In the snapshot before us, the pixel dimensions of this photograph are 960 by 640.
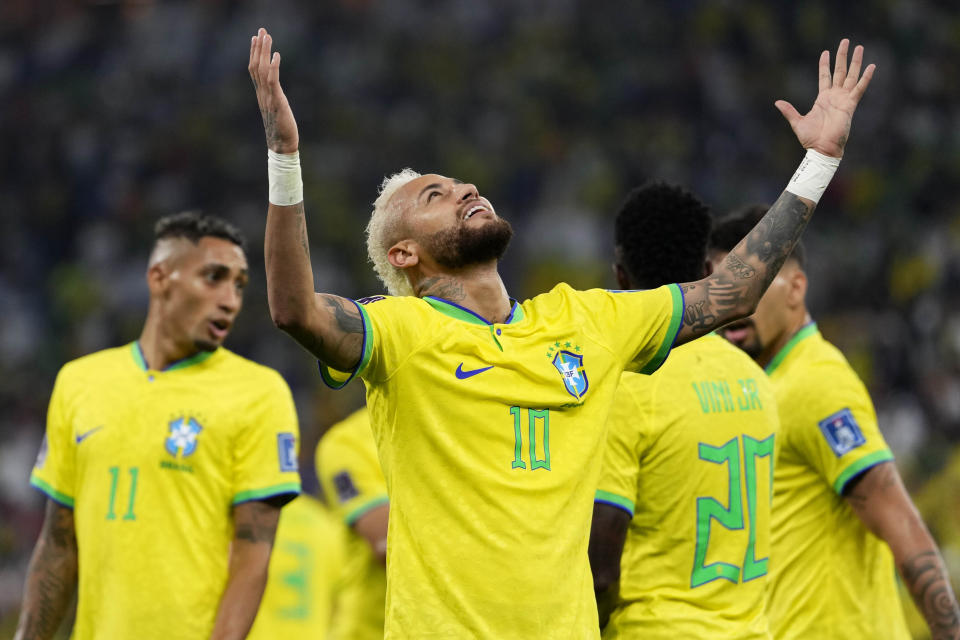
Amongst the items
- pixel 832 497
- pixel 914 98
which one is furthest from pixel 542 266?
pixel 832 497

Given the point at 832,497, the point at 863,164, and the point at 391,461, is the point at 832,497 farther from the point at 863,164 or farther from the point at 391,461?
the point at 863,164

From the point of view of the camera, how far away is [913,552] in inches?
180

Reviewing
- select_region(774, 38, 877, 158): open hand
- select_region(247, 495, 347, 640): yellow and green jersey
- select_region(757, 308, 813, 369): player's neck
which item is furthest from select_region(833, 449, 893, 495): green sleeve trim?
select_region(247, 495, 347, 640): yellow and green jersey

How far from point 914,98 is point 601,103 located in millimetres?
3623

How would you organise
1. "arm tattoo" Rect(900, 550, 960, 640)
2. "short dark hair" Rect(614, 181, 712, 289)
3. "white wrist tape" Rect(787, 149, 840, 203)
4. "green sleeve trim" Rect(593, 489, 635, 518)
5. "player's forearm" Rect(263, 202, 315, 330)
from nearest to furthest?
"player's forearm" Rect(263, 202, 315, 330) → "white wrist tape" Rect(787, 149, 840, 203) → "green sleeve trim" Rect(593, 489, 635, 518) → "short dark hair" Rect(614, 181, 712, 289) → "arm tattoo" Rect(900, 550, 960, 640)

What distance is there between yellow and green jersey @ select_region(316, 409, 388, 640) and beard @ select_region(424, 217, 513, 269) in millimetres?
2921

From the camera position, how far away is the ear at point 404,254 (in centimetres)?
370

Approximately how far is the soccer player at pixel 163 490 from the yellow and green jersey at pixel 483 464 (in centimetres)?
155

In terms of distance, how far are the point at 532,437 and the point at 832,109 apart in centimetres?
134

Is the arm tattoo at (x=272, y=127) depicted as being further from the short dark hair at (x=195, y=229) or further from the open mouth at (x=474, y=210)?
the short dark hair at (x=195, y=229)

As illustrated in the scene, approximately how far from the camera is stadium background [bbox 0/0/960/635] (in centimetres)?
1347

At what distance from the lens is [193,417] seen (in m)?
4.95

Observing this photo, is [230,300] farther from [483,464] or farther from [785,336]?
[785,336]

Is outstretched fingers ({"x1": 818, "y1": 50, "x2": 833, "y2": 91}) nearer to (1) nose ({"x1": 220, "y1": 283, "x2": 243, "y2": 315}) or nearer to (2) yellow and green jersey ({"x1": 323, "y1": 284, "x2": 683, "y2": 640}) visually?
(2) yellow and green jersey ({"x1": 323, "y1": 284, "x2": 683, "y2": 640})
